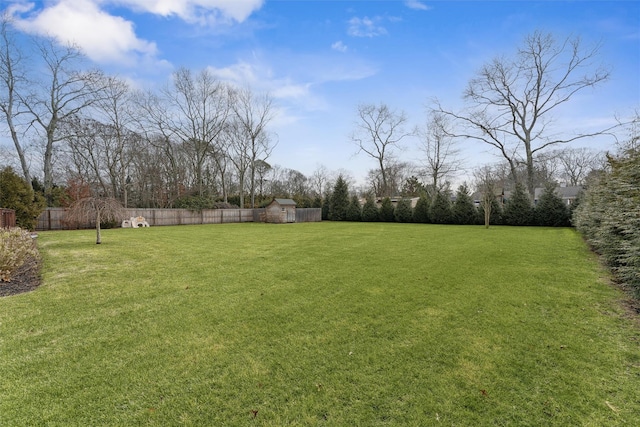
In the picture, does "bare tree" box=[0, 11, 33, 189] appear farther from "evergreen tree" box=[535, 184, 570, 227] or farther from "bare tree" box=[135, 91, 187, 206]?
"evergreen tree" box=[535, 184, 570, 227]

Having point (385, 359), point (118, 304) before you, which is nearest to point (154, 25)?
point (118, 304)

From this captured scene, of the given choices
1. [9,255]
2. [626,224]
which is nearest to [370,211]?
[626,224]

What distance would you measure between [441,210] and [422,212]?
1604mm

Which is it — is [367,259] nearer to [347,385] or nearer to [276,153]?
[347,385]

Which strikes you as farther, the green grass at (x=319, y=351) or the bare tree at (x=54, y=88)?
the bare tree at (x=54, y=88)

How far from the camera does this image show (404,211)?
2453 centimetres

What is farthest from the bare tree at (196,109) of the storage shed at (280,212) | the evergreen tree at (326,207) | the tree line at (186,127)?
the evergreen tree at (326,207)

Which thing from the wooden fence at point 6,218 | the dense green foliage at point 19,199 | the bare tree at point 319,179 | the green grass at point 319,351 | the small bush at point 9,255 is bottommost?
the green grass at point 319,351

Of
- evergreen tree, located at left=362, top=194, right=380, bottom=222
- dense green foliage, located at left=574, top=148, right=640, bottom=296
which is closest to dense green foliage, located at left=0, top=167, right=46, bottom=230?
dense green foliage, located at left=574, top=148, right=640, bottom=296

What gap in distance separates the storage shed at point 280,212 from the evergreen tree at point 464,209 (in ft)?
44.5

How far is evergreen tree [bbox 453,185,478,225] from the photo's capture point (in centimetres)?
2159

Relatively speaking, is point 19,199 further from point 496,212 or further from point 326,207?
point 496,212

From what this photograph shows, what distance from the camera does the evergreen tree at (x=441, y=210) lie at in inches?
883

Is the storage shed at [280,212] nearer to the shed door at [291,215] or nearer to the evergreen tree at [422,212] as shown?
the shed door at [291,215]
